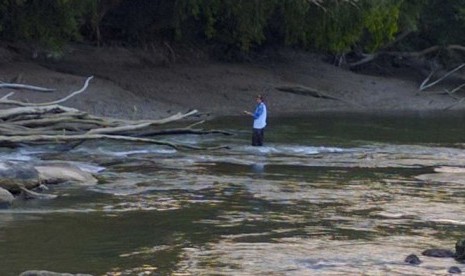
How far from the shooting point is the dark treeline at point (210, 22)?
3294 centimetres

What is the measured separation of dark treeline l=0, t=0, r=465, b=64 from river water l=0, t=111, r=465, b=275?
601cm

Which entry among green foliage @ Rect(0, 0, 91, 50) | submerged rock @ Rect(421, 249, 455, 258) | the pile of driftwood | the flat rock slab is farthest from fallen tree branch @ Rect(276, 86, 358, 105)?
submerged rock @ Rect(421, 249, 455, 258)

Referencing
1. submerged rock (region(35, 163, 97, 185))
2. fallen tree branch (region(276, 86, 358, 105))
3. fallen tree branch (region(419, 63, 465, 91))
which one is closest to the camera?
submerged rock (region(35, 163, 97, 185))

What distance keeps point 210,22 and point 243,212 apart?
2027 centimetres

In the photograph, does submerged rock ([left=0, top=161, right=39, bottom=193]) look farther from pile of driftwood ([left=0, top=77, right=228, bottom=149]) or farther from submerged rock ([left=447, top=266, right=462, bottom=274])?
submerged rock ([left=447, top=266, right=462, bottom=274])

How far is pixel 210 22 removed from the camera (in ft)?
125

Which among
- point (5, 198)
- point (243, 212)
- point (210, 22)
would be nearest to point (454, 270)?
point (243, 212)

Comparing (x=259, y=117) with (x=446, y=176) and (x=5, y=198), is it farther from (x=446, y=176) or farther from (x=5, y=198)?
(x=5, y=198)

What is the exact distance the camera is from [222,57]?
4319 centimetres

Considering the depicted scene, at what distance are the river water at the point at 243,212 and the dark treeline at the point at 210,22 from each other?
6011mm

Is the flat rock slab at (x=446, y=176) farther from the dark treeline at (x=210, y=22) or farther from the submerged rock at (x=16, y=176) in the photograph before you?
the dark treeline at (x=210, y=22)

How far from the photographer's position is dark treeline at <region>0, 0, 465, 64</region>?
108 ft

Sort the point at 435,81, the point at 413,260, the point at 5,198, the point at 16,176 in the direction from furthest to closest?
the point at 435,81 → the point at 16,176 → the point at 5,198 → the point at 413,260

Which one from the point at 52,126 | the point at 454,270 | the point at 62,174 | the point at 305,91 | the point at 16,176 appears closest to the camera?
the point at 454,270
